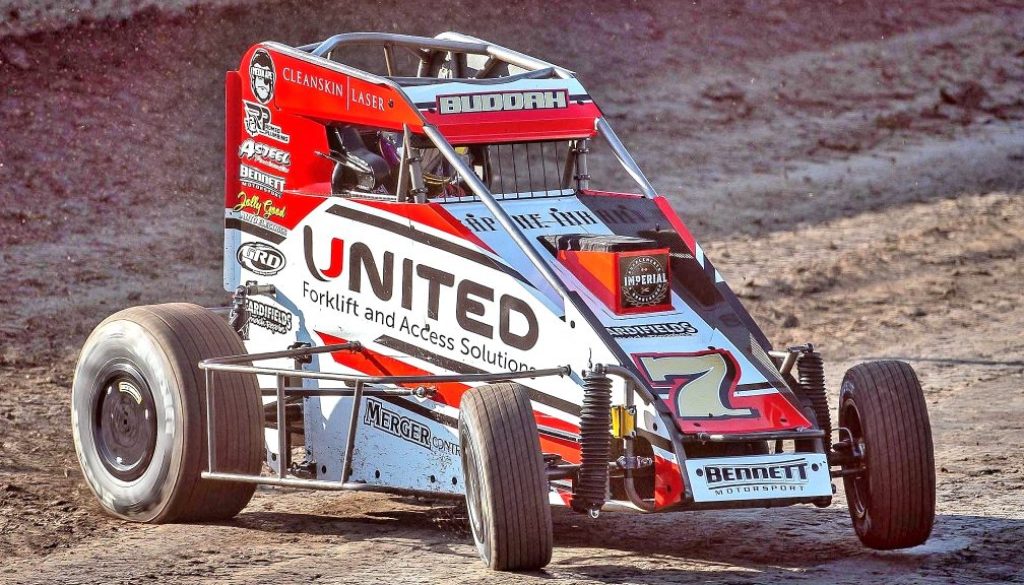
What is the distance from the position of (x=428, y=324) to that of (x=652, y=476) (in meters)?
1.54

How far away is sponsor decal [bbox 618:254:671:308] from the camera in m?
9.75

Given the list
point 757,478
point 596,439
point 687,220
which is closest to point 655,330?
point 596,439

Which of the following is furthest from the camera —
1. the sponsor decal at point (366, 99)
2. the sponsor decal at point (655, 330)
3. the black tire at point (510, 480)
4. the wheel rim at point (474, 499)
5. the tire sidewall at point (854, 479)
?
the sponsor decal at point (366, 99)

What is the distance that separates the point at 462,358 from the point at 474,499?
0.99 metres

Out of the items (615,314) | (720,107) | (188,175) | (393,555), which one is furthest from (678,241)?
(720,107)

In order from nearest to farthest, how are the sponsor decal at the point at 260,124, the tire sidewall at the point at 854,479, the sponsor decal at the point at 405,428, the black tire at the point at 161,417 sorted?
the tire sidewall at the point at 854,479, the sponsor decal at the point at 405,428, the black tire at the point at 161,417, the sponsor decal at the point at 260,124

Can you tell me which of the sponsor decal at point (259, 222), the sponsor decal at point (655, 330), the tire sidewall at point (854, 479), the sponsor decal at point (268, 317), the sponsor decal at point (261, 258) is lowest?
the tire sidewall at point (854, 479)

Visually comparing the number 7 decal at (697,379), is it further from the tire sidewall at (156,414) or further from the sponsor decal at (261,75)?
the sponsor decal at (261,75)

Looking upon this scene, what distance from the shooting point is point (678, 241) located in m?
10.5

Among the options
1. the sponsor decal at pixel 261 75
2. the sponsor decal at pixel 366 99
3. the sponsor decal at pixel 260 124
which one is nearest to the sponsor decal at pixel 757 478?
the sponsor decal at pixel 366 99

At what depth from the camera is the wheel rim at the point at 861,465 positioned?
9539 mm

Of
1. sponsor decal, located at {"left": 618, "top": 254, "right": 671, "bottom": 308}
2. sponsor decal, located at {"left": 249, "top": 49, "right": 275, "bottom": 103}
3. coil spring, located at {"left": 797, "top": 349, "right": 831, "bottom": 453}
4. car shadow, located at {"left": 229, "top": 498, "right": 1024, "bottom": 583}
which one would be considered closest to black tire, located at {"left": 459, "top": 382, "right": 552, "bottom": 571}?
car shadow, located at {"left": 229, "top": 498, "right": 1024, "bottom": 583}

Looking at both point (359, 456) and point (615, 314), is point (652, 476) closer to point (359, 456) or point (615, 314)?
point (615, 314)

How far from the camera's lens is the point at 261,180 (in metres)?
11.2
